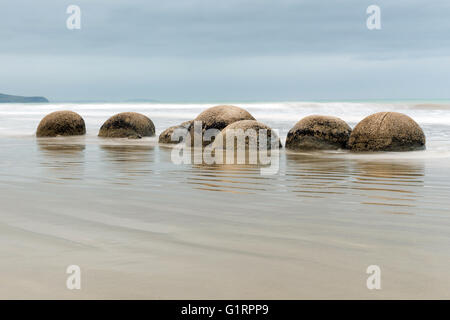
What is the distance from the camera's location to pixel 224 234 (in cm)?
451

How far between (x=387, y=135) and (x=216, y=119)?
4.81m

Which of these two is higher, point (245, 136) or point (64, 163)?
point (245, 136)

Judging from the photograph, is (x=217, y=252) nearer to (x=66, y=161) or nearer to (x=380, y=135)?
(x=66, y=161)

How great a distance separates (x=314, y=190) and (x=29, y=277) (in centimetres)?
418

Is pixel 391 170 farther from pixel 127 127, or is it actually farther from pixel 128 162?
pixel 127 127

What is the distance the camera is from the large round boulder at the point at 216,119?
15.3 m

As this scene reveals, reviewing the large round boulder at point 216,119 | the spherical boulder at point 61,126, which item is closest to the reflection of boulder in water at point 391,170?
the large round boulder at point 216,119

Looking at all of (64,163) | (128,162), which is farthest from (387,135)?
(64,163)

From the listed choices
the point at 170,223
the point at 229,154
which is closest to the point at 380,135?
the point at 229,154

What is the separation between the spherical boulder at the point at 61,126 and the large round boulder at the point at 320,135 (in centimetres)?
931

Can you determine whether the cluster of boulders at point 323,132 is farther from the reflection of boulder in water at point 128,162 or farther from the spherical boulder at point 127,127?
the spherical boulder at point 127,127

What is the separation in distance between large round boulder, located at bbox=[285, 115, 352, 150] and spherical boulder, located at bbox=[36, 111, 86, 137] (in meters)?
9.31
